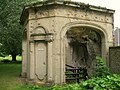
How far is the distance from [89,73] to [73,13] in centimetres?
379

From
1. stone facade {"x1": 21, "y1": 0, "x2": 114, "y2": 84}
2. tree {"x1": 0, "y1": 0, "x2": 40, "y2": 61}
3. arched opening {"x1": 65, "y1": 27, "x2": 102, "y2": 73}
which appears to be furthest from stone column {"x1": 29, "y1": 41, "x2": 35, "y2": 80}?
tree {"x1": 0, "y1": 0, "x2": 40, "y2": 61}

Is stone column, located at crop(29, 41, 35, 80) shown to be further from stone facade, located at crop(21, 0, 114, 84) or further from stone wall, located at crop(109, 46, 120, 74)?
stone wall, located at crop(109, 46, 120, 74)

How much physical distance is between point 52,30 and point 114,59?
441 centimetres

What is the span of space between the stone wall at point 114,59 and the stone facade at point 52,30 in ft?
5.34

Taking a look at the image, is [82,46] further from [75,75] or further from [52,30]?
[52,30]

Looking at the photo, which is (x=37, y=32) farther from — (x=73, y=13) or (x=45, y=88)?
(x=45, y=88)

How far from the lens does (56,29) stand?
13195 millimetres

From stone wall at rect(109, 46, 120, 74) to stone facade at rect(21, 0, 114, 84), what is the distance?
1.63 metres

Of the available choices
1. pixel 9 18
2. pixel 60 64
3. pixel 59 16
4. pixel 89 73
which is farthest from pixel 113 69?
pixel 9 18

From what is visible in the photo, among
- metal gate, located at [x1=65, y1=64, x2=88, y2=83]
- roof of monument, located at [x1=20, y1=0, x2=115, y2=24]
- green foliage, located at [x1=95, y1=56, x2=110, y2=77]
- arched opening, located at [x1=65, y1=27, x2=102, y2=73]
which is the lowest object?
metal gate, located at [x1=65, y1=64, x2=88, y2=83]

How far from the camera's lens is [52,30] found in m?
13.2

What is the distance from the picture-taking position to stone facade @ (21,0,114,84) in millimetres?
13117

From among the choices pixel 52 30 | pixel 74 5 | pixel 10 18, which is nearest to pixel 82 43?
pixel 74 5

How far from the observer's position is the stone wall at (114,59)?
14727mm
